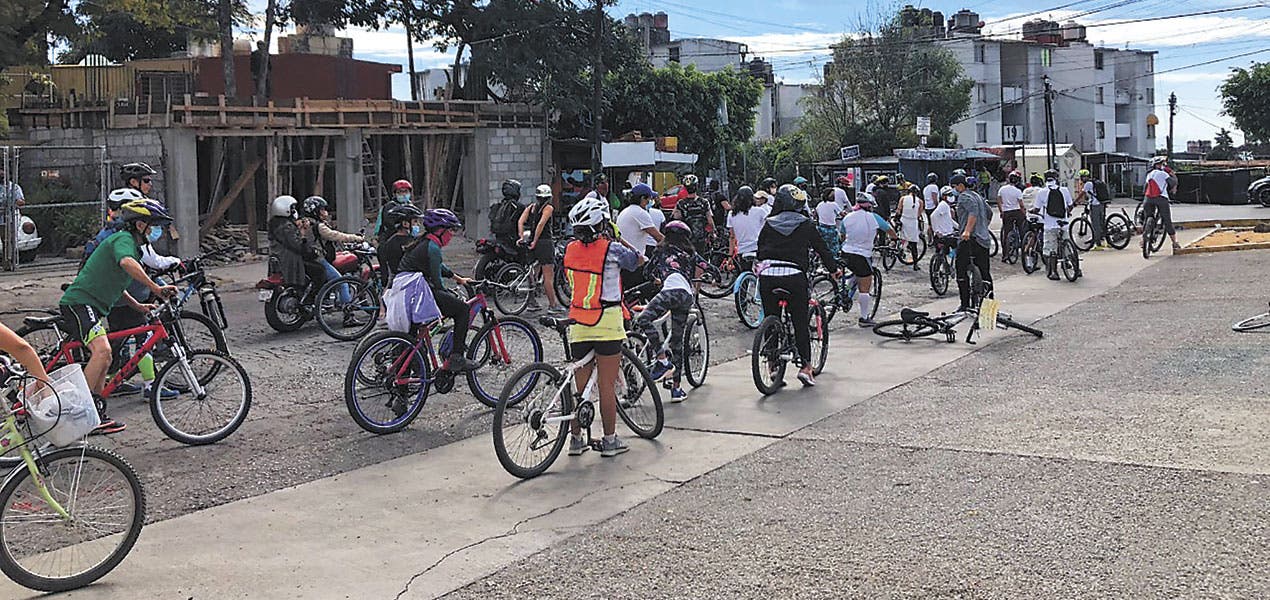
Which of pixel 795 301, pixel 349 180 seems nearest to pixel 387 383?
pixel 795 301

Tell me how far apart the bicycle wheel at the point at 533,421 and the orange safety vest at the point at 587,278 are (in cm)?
44

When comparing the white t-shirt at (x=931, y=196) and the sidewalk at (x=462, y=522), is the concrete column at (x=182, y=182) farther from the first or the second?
the sidewalk at (x=462, y=522)

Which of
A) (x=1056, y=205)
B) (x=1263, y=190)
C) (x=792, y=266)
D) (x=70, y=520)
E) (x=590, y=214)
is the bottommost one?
(x=70, y=520)

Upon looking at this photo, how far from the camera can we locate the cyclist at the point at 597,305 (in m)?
8.24

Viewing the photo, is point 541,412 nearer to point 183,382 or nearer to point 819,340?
point 183,382

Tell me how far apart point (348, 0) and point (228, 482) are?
87.2ft

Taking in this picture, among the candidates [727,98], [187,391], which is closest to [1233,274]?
[187,391]

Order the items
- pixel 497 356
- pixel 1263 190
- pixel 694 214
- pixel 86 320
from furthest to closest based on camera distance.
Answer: pixel 1263 190 < pixel 694 214 < pixel 497 356 < pixel 86 320

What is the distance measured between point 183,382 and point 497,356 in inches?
98.7

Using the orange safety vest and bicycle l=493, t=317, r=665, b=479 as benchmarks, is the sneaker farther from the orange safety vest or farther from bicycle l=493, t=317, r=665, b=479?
the orange safety vest

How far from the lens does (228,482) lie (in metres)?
8.00

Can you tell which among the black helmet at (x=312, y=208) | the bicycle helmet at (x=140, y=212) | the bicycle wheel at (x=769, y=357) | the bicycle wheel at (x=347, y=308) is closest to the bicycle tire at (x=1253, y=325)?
the bicycle wheel at (x=769, y=357)

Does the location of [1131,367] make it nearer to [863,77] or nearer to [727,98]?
[727,98]

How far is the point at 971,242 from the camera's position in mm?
14703
